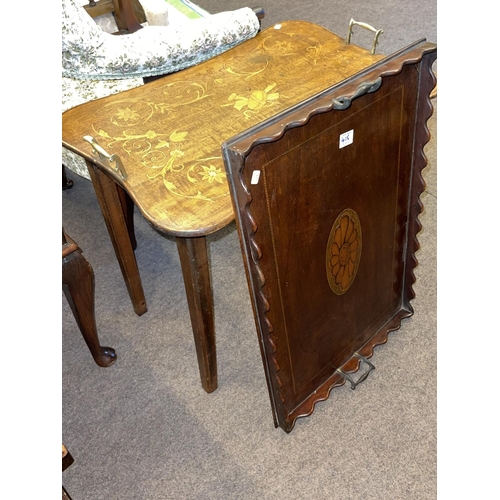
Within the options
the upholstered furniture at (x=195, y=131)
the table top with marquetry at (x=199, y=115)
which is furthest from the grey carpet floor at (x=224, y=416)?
the table top with marquetry at (x=199, y=115)

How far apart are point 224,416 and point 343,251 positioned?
595 millimetres

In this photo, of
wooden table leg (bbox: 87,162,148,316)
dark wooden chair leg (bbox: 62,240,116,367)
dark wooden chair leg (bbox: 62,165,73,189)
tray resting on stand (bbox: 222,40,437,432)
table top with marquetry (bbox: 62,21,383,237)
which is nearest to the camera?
tray resting on stand (bbox: 222,40,437,432)

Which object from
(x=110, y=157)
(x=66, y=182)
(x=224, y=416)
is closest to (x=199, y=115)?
(x=110, y=157)

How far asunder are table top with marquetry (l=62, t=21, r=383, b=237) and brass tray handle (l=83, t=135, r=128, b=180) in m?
0.01

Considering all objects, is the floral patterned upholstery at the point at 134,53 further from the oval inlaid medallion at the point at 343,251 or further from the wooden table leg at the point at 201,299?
the oval inlaid medallion at the point at 343,251

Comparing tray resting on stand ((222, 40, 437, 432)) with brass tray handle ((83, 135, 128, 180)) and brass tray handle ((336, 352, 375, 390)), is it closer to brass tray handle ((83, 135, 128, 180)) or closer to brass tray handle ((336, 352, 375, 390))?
brass tray handle ((336, 352, 375, 390))

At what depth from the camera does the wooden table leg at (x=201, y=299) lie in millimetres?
1408

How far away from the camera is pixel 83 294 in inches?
64.8

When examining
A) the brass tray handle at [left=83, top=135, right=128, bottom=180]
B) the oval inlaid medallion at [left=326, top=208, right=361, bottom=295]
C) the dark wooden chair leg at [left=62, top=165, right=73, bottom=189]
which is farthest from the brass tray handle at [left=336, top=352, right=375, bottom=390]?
the dark wooden chair leg at [left=62, top=165, right=73, bottom=189]

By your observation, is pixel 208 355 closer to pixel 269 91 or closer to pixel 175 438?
pixel 175 438

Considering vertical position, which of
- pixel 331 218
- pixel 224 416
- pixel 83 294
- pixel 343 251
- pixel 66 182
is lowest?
pixel 224 416

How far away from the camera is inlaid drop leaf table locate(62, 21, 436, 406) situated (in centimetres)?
137

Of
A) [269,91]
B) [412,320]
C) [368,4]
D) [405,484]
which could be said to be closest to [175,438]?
[405,484]

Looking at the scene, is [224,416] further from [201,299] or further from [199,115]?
[199,115]
